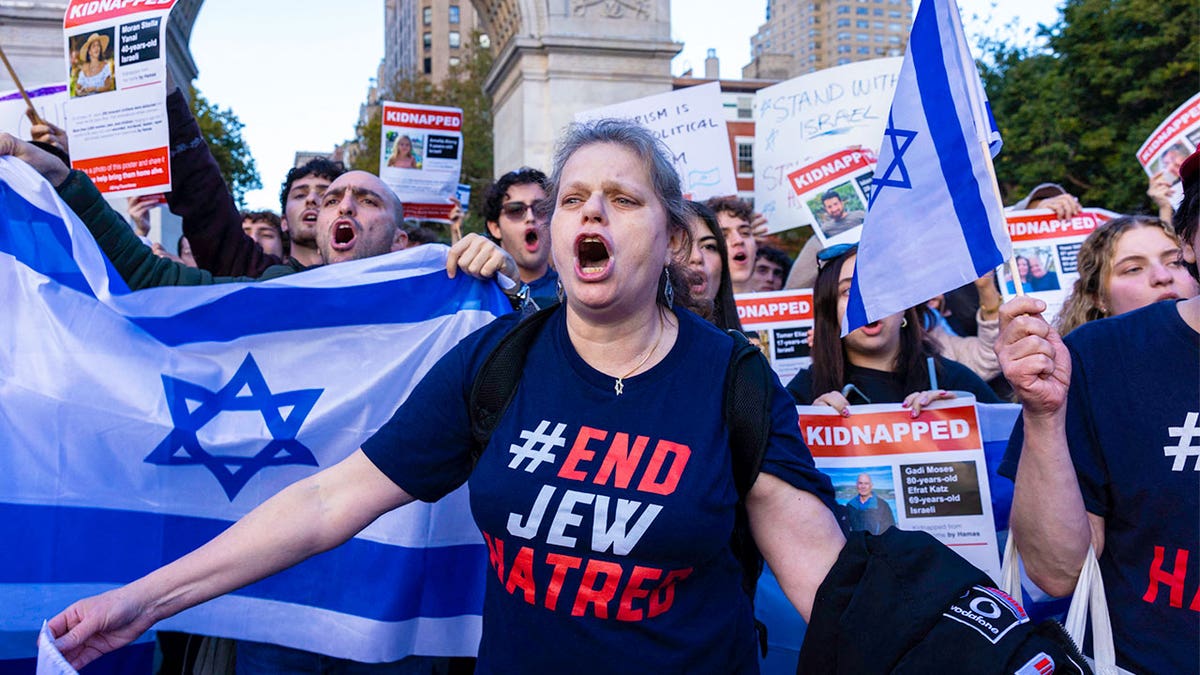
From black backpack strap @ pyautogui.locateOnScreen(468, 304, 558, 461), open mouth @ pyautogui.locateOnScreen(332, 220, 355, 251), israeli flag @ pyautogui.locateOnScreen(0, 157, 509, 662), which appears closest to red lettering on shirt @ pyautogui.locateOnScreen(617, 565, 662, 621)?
black backpack strap @ pyautogui.locateOnScreen(468, 304, 558, 461)

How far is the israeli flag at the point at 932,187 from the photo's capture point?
2039 mm

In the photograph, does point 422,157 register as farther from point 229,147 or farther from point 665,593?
point 229,147

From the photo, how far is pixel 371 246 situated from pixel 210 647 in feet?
4.95

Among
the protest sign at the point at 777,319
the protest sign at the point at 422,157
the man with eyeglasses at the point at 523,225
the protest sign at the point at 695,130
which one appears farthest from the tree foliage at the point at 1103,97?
the man with eyeglasses at the point at 523,225

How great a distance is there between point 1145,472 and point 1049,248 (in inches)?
142

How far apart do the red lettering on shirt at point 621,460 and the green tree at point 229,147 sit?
22.7m

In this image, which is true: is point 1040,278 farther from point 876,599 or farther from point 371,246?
point 876,599

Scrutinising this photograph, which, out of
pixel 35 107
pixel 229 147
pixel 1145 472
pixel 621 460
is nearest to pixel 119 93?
pixel 35 107

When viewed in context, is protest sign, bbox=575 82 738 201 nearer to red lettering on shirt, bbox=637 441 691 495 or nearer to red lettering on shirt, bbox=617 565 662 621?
red lettering on shirt, bbox=637 441 691 495

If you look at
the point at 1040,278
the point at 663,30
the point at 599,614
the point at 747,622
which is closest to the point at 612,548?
the point at 599,614

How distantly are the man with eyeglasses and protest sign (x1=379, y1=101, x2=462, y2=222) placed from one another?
12.6ft

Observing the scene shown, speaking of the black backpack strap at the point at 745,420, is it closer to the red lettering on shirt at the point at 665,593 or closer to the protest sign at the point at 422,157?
the red lettering on shirt at the point at 665,593

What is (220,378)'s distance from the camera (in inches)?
116

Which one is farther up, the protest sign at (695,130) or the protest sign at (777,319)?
the protest sign at (695,130)
